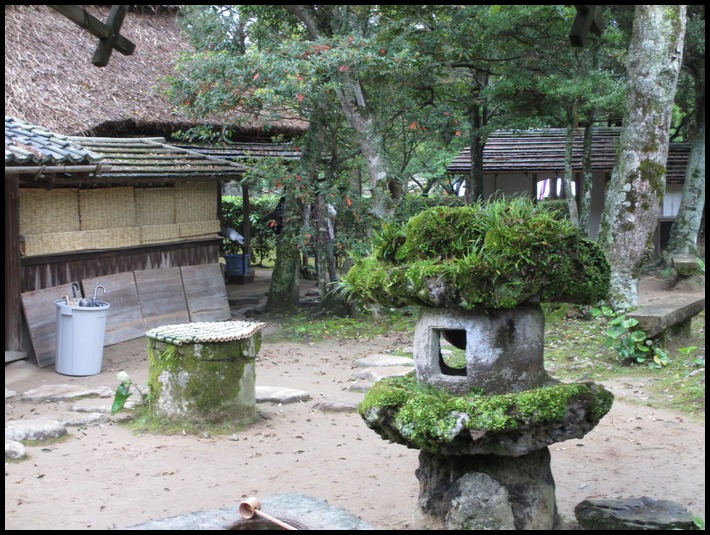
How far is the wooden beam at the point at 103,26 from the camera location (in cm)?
468

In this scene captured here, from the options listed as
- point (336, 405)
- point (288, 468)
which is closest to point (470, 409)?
point (288, 468)

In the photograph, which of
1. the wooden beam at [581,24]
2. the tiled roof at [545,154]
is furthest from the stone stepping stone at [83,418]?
the tiled roof at [545,154]

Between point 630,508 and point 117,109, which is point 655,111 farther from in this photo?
point 117,109

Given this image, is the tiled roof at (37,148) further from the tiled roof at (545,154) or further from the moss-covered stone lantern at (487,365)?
the tiled roof at (545,154)

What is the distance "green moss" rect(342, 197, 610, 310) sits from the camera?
15.0ft

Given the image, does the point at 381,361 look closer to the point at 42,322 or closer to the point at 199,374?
the point at 199,374

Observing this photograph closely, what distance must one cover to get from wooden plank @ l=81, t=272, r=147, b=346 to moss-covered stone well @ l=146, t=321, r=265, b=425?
173 inches

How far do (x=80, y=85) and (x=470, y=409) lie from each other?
1218 cm

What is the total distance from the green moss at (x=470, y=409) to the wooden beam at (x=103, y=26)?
9.20ft

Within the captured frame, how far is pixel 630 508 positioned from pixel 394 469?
2200mm

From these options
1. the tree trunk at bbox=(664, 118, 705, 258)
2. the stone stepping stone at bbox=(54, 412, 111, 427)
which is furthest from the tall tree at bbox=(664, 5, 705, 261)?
the stone stepping stone at bbox=(54, 412, 111, 427)

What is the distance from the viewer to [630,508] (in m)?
5.13

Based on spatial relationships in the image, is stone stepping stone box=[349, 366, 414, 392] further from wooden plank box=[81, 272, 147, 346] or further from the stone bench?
wooden plank box=[81, 272, 147, 346]

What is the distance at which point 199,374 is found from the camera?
7684 mm
